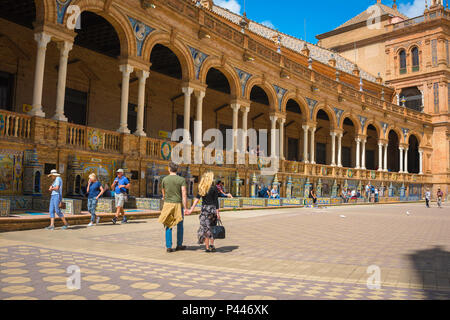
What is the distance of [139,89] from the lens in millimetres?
15586

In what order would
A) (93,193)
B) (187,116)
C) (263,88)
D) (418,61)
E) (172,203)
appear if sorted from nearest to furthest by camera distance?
(172,203), (93,193), (187,116), (263,88), (418,61)

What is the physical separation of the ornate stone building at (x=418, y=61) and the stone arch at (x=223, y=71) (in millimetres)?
24747

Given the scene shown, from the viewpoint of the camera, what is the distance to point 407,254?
22.6ft

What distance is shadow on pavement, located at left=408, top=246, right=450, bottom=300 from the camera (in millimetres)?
4438

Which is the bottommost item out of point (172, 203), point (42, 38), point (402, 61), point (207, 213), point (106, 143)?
point (207, 213)

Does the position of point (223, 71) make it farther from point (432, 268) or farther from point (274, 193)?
point (432, 268)

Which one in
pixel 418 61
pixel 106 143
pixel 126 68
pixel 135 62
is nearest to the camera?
pixel 106 143

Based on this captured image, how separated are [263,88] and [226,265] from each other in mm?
19033

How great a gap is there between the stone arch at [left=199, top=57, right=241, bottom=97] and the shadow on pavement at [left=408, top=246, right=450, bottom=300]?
1380cm

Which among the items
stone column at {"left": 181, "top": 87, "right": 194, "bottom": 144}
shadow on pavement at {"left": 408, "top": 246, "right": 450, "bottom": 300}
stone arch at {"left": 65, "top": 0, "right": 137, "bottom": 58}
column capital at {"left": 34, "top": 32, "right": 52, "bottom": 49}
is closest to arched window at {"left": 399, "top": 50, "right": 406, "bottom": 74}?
stone column at {"left": 181, "top": 87, "right": 194, "bottom": 144}

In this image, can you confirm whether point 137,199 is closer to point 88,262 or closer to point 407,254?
point 88,262

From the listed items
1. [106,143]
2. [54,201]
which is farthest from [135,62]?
[54,201]

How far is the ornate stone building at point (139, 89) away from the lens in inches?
477
